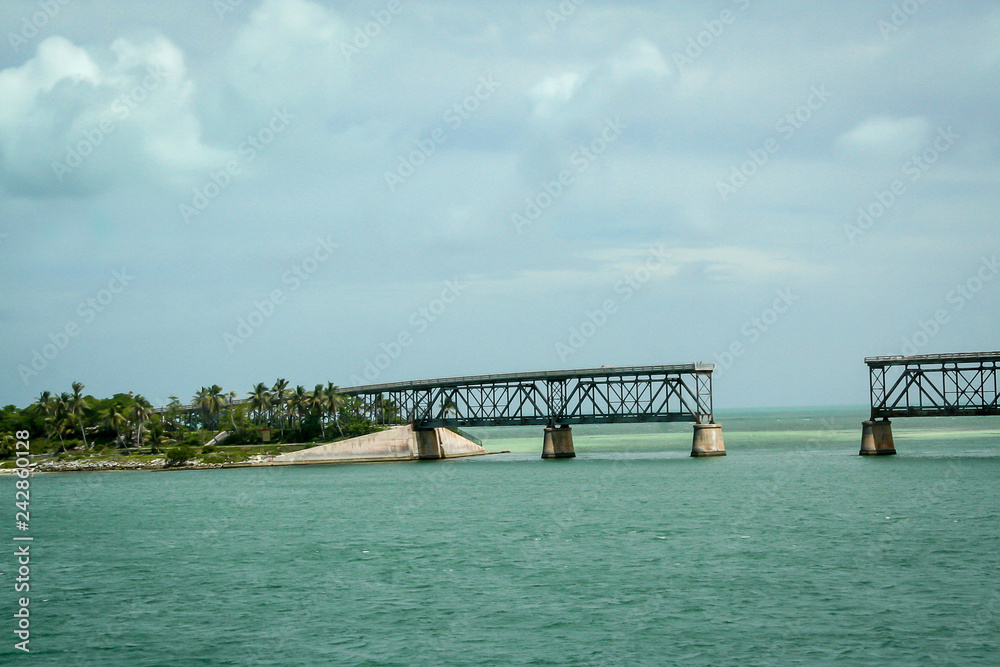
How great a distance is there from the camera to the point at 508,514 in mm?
60906

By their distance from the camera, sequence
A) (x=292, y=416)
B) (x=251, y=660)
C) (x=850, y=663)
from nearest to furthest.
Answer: (x=850, y=663), (x=251, y=660), (x=292, y=416)

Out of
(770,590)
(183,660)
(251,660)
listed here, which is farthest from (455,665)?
(770,590)

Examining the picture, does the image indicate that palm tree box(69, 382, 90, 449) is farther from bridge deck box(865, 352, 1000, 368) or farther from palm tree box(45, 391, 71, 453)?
bridge deck box(865, 352, 1000, 368)

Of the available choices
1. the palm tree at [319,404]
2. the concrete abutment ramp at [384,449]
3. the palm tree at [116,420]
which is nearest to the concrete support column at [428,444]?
the concrete abutment ramp at [384,449]

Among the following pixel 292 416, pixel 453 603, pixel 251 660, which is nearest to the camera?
pixel 251 660

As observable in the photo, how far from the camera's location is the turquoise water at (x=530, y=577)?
93.9 ft

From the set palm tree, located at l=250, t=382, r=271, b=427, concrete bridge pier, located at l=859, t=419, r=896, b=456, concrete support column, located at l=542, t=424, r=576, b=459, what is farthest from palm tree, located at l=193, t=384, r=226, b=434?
concrete bridge pier, located at l=859, t=419, r=896, b=456

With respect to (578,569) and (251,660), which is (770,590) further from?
(251,660)

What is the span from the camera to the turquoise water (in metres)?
28.6

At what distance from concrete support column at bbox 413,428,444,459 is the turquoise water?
4930 cm

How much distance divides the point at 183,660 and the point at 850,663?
18.7 metres

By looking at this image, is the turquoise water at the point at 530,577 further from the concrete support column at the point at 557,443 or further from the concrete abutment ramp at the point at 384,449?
the concrete support column at the point at 557,443

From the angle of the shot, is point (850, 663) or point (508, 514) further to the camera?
point (508, 514)

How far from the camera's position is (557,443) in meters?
119
